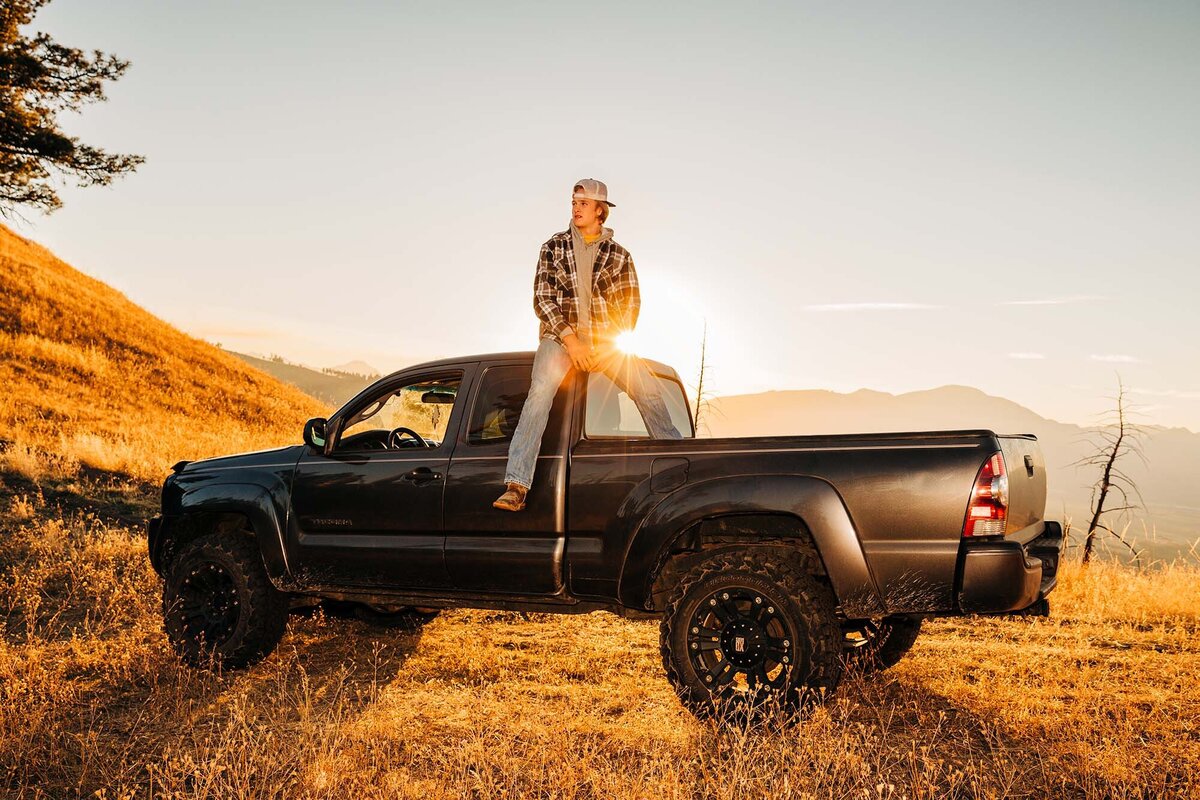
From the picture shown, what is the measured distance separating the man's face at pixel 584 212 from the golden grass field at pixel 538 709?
2.81 m

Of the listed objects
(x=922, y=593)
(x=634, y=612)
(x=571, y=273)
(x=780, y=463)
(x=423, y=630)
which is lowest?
(x=423, y=630)

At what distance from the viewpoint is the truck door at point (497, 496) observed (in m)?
4.82

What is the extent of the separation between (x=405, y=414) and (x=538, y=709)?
6.81ft

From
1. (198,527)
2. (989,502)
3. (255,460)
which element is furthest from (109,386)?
(989,502)

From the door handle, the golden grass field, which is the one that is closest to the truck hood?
the door handle

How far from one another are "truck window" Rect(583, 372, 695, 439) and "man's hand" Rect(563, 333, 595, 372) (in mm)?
110

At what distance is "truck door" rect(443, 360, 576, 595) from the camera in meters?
4.82

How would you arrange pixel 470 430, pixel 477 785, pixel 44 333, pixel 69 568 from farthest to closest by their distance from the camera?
pixel 44 333 → pixel 69 568 → pixel 470 430 → pixel 477 785

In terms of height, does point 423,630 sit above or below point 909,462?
below

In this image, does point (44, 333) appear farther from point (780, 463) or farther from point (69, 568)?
point (780, 463)

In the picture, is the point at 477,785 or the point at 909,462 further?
the point at 909,462

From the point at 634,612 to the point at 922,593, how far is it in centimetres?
156

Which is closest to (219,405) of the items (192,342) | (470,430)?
(192,342)

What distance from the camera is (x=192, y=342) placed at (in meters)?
31.6
